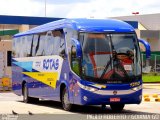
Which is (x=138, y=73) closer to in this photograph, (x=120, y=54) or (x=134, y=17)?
(x=120, y=54)

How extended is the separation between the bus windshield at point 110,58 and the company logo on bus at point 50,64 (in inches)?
98.6

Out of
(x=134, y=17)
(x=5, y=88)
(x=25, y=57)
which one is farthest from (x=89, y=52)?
(x=134, y=17)

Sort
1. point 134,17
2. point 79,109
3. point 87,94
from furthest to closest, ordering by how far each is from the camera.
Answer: point 134,17, point 79,109, point 87,94

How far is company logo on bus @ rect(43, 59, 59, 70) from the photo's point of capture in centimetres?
2131

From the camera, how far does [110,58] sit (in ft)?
62.5

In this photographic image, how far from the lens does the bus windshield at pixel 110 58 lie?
1884cm

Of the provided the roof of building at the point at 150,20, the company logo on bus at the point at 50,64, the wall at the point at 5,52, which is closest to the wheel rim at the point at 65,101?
the company logo on bus at the point at 50,64

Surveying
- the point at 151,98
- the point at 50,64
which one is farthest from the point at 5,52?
the point at 50,64

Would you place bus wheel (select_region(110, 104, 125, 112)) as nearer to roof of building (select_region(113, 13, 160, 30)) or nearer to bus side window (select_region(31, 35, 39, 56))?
bus side window (select_region(31, 35, 39, 56))

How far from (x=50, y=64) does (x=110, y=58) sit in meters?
3.76

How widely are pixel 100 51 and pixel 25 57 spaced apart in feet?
24.5

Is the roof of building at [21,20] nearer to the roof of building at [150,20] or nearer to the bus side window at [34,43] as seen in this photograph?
the bus side window at [34,43]

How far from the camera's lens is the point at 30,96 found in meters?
25.2

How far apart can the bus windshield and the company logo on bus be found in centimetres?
250
